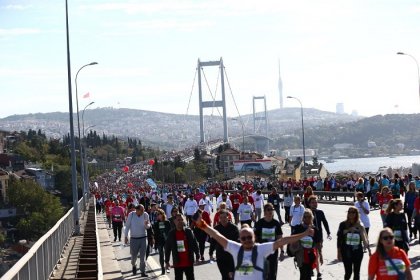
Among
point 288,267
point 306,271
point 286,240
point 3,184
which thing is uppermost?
point 286,240

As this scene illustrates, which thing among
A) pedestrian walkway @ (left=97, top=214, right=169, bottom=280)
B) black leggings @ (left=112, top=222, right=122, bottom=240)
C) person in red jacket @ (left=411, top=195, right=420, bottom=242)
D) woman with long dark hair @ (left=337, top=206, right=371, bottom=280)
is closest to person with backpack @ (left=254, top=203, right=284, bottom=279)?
woman with long dark hair @ (left=337, top=206, right=371, bottom=280)

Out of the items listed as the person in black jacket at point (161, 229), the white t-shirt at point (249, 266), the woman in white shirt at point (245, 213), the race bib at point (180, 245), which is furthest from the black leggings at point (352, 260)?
the woman in white shirt at point (245, 213)

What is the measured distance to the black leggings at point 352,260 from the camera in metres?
12.2

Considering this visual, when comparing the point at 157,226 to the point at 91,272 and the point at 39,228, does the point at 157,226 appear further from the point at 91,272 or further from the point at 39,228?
the point at 39,228

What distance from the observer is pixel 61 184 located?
429ft

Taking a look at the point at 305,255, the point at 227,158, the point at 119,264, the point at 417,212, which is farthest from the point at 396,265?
the point at 227,158

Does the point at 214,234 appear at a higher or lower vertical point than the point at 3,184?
higher

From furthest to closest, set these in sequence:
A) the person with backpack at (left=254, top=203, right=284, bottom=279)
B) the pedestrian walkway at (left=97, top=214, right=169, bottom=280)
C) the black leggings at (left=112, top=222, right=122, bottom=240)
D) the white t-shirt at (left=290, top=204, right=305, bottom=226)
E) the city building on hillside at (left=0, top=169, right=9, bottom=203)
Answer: the city building on hillside at (left=0, top=169, right=9, bottom=203) → the black leggings at (left=112, top=222, right=122, bottom=240) → the pedestrian walkway at (left=97, top=214, right=169, bottom=280) → the white t-shirt at (left=290, top=204, right=305, bottom=226) → the person with backpack at (left=254, top=203, right=284, bottom=279)

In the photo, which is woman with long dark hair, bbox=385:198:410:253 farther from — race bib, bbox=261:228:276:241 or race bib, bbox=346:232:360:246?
race bib, bbox=261:228:276:241

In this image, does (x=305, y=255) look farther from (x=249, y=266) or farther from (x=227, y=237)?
(x=249, y=266)

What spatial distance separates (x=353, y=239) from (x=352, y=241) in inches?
1.4

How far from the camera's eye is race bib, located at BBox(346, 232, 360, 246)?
12133 mm

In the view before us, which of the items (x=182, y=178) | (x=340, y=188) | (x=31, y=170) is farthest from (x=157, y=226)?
(x=31, y=170)

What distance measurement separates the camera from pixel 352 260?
12.3m
